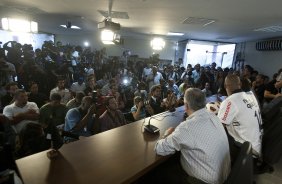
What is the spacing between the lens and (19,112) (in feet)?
10.5

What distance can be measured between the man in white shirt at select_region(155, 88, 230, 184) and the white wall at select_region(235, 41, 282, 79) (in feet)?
21.7

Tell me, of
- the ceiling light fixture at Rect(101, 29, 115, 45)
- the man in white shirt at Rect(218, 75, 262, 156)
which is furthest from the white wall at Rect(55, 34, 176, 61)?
the man in white shirt at Rect(218, 75, 262, 156)

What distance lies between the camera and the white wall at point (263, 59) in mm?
7055

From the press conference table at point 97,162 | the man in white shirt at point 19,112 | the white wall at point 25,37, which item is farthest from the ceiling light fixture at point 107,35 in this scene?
the white wall at point 25,37

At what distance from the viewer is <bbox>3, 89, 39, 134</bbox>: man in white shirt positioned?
3065mm

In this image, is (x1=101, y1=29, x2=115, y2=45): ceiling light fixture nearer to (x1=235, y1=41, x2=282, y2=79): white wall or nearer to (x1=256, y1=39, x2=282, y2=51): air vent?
(x1=256, y1=39, x2=282, y2=51): air vent

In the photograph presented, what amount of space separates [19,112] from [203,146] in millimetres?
2770

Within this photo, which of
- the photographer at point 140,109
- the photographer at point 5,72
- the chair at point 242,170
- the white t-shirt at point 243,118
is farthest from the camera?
the photographer at point 5,72

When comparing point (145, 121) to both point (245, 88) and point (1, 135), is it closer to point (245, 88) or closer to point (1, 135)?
point (245, 88)

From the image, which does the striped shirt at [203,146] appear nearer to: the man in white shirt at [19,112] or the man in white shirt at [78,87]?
the man in white shirt at [19,112]

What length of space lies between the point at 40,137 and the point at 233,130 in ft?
7.02

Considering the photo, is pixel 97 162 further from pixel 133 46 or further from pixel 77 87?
pixel 133 46

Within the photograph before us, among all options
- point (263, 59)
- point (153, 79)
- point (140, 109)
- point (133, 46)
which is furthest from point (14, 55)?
point (263, 59)

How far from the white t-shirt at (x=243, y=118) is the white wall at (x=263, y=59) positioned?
18.9 ft
